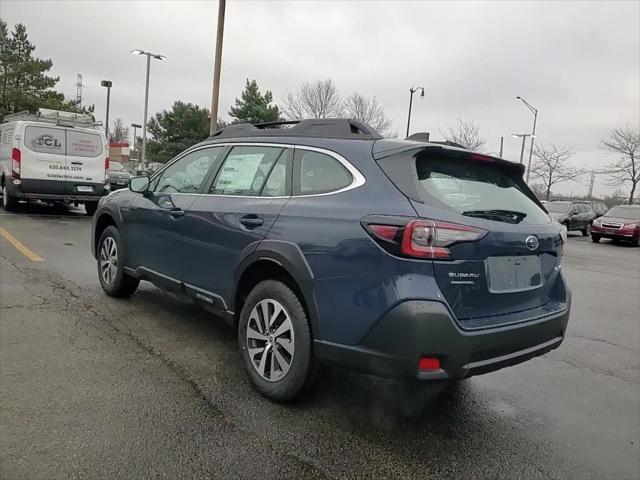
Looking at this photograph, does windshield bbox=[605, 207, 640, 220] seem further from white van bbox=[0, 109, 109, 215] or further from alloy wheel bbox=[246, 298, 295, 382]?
alloy wheel bbox=[246, 298, 295, 382]

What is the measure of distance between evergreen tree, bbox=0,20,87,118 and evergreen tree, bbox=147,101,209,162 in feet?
30.5

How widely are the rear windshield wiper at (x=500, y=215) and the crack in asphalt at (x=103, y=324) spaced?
1540 mm

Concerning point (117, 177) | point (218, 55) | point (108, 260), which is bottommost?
point (108, 260)

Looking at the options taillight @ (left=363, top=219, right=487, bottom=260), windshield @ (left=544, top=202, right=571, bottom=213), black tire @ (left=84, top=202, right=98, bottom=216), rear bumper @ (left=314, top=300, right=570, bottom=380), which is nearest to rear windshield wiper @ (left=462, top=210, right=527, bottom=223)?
taillight @ (left=363, top=219, right=487, bottom=260)

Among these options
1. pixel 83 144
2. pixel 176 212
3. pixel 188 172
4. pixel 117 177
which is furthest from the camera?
pixel 117 177

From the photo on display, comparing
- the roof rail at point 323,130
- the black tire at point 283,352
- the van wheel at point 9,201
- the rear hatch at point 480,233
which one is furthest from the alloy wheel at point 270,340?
the van wheel at point 9,201

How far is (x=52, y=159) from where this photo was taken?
40.6 ft

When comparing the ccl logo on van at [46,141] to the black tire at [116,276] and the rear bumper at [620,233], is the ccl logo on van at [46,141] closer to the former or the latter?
the black tire at [116,276]

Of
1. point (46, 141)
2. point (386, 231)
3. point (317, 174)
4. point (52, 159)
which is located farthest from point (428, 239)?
point (46, 141)

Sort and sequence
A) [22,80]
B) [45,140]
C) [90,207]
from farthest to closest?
[22,80] < [90,207] < [45,140]

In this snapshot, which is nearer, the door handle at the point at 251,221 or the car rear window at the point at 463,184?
the car rear window at the point at 463,184

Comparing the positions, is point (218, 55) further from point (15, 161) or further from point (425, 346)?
point (425, 346)

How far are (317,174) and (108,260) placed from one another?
3.12 metres

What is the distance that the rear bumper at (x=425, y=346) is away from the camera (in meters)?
A: 2.46
